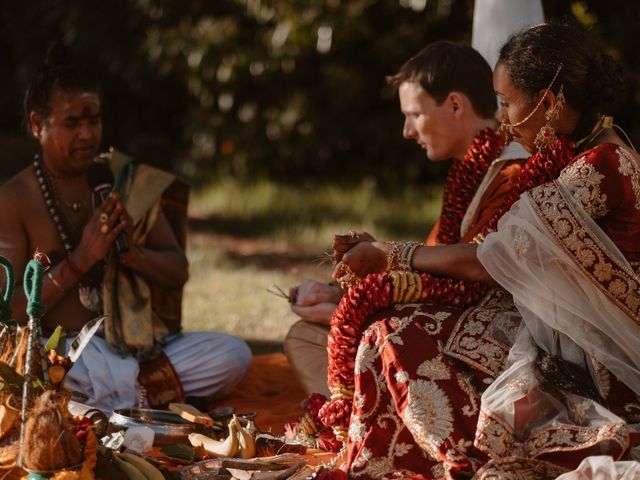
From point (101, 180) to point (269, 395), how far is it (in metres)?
1.47

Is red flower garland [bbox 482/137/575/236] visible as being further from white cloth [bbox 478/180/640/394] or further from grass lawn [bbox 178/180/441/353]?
grass lawn [bbox 178/180/441/353]

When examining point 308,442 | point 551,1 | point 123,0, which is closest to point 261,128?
point 123,0

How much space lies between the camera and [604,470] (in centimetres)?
378

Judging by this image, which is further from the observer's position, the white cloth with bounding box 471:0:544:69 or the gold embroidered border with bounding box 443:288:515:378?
the white cloth with bounding box 471:0:544:69

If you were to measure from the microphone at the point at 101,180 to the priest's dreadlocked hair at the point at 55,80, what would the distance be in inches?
16.4

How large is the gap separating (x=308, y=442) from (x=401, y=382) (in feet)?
2.71

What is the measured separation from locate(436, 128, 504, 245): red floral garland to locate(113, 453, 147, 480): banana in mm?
2050

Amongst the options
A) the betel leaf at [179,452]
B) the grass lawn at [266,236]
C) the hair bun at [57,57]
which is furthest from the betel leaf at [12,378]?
the grass lawn at [266,236]

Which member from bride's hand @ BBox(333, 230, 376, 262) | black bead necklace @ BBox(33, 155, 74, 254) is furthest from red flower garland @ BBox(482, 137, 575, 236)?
black bead necklace @ BBox(33, 155, 74, 254)

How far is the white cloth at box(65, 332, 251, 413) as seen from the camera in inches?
211

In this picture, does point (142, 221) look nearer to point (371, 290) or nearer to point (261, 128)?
point (371, 290)

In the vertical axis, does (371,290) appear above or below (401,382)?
above

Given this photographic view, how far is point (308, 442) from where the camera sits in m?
4.89

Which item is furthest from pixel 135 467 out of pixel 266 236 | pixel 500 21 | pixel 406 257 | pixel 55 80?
pixel 266 236
